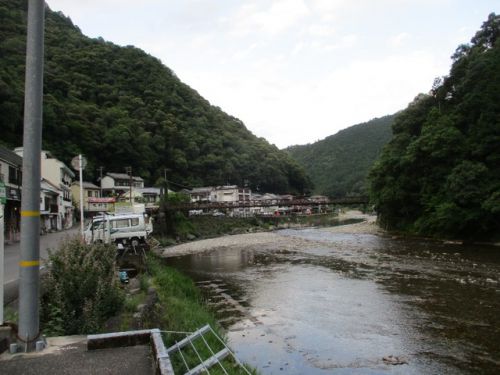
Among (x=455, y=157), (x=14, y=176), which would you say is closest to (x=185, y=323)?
(x=14, y=176)

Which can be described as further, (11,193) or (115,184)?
(115,184)

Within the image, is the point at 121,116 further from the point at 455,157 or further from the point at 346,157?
the point at 346,157

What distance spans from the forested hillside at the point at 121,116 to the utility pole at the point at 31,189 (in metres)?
44.1

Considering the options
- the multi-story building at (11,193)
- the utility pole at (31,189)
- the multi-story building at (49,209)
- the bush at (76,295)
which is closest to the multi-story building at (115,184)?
the multi-story building at (49,209)

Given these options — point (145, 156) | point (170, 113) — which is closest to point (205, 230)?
point (145, 156)

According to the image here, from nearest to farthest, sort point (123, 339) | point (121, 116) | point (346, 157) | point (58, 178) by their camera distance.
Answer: point (123, 339) → point (58, 178) → point (121, 116) → point (346, 157)

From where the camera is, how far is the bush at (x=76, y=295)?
562cm

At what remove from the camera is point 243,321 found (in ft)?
34.1

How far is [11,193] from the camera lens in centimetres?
2328

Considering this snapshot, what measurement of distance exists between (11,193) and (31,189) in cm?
2197

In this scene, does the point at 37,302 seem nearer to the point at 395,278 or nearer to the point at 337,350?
the point at 337,350

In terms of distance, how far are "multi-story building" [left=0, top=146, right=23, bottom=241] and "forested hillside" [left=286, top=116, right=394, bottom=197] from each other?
87337 mm

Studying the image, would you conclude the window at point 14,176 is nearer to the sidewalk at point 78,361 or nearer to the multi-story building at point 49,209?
the multi-story building at point 49,209

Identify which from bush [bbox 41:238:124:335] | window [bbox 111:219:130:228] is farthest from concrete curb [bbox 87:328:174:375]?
window [bbox 111:219:130:228]
